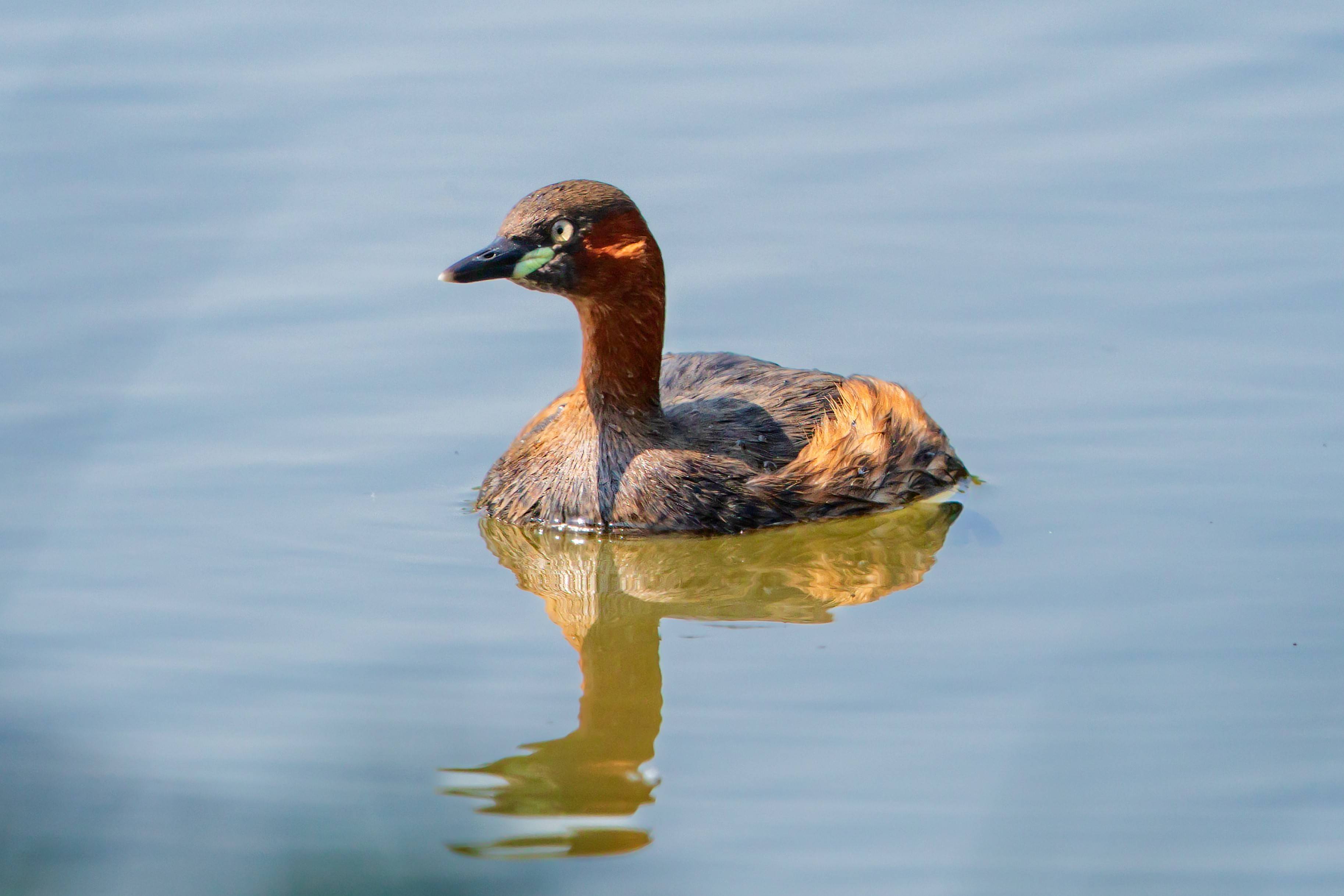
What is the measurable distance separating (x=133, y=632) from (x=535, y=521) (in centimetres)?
190

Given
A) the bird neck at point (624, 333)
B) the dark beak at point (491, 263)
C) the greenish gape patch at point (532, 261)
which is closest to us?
the dark beak at point (491, 263)

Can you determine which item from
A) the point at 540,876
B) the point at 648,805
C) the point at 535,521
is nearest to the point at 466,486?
the point at 535,521

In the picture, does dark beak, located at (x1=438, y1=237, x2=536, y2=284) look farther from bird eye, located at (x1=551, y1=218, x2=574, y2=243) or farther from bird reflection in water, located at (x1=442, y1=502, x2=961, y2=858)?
bird reflection in water, located at (x1=442, y1=502, x2=961, y2=858)

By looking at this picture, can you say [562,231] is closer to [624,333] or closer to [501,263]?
[501,263]

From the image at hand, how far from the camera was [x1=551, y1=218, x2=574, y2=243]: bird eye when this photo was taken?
723cm

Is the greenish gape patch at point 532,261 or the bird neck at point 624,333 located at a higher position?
the greenish gape patch at point 532,261

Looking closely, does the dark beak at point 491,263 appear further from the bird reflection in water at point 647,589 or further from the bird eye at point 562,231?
the bird reflection in water at point 647,589

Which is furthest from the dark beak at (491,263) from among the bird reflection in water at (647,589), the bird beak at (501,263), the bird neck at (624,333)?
the bird reflection in water at (647,589)

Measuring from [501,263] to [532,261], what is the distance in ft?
0.48

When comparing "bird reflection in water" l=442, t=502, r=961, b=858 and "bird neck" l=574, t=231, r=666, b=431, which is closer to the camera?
"bird reflection in water" l=442, t=502, r=961, b=858

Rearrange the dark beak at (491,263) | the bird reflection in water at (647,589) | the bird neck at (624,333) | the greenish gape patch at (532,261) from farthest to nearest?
1. the bird neck at (624,333)
2. the greenish gape patch at (532,261)
3. the dark beak at (491,263)
4. the bird reflection in water at (647,589)

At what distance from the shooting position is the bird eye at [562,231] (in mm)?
7234

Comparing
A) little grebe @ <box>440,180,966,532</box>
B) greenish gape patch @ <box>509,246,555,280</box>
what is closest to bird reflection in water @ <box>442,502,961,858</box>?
little grebe @ <box>440,180,966,532</box>

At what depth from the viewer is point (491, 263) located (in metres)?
7.13
